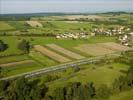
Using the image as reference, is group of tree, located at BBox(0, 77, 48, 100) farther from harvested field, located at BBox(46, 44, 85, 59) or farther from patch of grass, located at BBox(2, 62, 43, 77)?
harvested field, located at BBox(46, 44, 85, 59)

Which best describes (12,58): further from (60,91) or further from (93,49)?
(60,91)

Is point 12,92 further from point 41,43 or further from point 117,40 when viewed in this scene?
point 117,40

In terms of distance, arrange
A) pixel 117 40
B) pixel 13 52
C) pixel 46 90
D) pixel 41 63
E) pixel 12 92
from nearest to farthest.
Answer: pixel 12 92, pixel 46 90, pixel 41 63, pixel 13 52, pixel 117 40

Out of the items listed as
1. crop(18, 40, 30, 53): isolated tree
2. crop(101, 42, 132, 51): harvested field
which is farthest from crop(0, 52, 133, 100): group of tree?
crop(101, 42, 132, 51): harvested field

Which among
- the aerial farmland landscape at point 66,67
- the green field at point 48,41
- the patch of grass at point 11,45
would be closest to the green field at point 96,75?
the aerial farmland landscape at point 66,67

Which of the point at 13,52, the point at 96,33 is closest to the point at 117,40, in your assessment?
the point at 96,33

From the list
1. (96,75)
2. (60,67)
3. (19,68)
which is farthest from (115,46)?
(19,68)

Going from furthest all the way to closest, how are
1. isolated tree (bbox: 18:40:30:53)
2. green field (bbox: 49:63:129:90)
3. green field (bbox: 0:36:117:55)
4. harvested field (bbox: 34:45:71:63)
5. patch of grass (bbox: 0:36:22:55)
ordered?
green field (bbox: 0:36:117:55) < isolated tree (bbox: 18:40:30:53) < patch of grass (bbox: 0:36:22:55) < harvested field (bbox: 34:45:71:63) < green field (bbox: 49:63:129:90)
